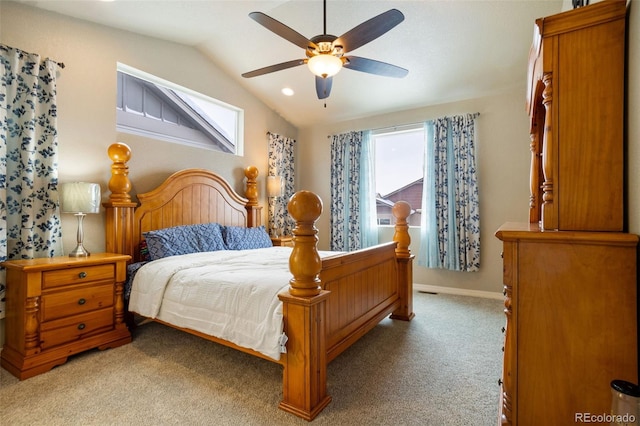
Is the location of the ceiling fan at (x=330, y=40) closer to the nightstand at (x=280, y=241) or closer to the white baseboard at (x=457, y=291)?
the nightstand at (x=280, y=241)

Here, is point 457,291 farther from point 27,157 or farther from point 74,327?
point 27,157

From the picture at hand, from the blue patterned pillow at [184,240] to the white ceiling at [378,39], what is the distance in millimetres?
2070

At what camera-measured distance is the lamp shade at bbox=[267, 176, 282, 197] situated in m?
4.77

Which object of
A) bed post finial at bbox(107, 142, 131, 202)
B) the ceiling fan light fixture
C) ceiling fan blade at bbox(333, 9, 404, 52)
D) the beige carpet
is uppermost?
ceiling fan blade at bbox(333, 9, 404, 52)

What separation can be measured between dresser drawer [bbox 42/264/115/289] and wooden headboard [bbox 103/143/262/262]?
0.45m

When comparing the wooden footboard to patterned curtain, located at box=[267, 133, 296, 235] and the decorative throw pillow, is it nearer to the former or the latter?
the decorative throw pillow

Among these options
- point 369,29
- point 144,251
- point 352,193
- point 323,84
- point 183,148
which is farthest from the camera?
point 352,193

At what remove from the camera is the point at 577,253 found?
3.58 ft

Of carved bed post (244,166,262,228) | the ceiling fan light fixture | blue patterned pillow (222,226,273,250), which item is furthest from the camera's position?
carved bed post (244,166,262,228)

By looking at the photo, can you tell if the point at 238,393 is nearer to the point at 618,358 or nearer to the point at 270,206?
the point at 618,358

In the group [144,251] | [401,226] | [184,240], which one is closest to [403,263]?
[401,226]

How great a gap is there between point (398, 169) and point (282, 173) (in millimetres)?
1864

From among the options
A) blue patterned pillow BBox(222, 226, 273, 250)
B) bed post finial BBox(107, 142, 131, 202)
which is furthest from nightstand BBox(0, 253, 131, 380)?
blue patterned pillow BBox(222, 226, 273, 250)

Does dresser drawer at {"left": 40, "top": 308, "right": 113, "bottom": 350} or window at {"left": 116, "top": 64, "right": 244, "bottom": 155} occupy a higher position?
window at {"left": 116, "top": 64, "right": 244, "bottom": 155}
